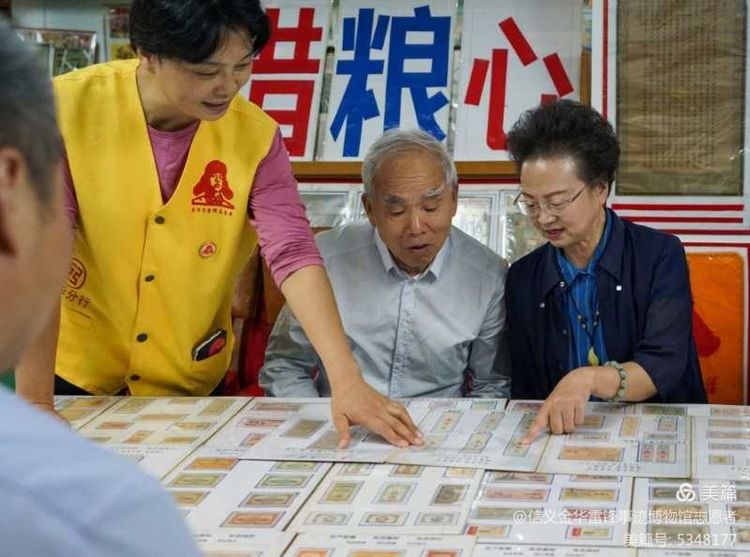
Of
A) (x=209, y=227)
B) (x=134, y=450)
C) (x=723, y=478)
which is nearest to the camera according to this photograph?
(x=723, y=478)

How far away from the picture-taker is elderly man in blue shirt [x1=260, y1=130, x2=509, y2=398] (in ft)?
7.66

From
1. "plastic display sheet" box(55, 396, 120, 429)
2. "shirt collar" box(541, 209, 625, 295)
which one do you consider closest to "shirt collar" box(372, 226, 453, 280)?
"shirt collar" box(541, 209, 625, 295)

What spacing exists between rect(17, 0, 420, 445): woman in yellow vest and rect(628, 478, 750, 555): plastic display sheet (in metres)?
0.47

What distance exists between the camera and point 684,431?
178 cm

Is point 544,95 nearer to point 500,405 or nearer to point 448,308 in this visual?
point 448,308

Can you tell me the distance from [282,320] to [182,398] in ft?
1.39

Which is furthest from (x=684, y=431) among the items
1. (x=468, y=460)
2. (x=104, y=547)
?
(x=104, y=547)

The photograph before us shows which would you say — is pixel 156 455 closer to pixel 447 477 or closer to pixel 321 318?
pixel 321 318

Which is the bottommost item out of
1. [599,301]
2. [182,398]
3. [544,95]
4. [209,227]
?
[182,398]

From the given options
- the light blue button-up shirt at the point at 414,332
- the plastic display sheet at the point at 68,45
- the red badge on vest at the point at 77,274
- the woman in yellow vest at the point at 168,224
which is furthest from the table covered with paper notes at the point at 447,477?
the plastic display sheet at the point at 68,45

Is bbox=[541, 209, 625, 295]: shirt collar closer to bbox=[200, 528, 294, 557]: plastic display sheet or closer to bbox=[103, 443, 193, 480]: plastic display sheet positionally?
bbox=[103, 443, 193, 480]: plastic display sheet

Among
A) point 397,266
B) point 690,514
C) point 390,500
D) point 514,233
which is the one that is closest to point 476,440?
point 390,500

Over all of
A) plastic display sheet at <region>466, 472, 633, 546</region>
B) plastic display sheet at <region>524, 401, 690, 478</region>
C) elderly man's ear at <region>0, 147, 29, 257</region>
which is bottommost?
plastic display sheet at <region>524, 401, 690, 478</region>

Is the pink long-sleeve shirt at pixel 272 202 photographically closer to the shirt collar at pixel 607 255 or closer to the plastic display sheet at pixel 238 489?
the plastic display sheet at pixel 238 489
